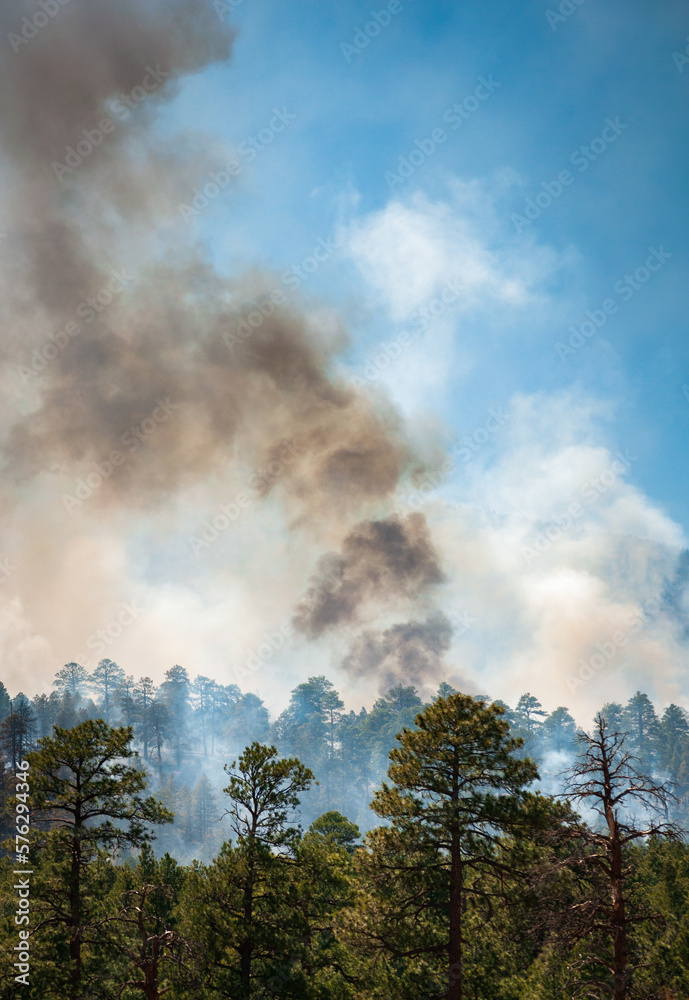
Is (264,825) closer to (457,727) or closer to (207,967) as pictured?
(207,967)

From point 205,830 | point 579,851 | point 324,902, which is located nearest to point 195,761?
point 205,830

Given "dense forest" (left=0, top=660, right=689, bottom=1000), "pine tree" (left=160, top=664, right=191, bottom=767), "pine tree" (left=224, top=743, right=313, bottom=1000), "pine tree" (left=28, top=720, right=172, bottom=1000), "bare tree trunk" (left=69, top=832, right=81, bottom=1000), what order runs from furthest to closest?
"pine tree" (left=160, top=664, right=191, bottom=767) → "pine tree" (left=224, top=743, right=313, bottom=1000) → "pine tree" (left=28, top=720, right=172, bottom=1000) → "bare tree trunk" (left=69, top=832, right=81, bottom=1000) → "dense forest" (left=0, top=660, right=689, bottom=1000)

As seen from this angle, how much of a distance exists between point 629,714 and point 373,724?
72.0m

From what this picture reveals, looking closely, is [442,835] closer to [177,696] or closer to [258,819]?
[258,819]

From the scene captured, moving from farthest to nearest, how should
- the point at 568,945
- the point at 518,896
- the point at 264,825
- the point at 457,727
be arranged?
1. the point at 264,825
2. the point at 457,727
3. the point at 518,896
4. the point at 568,945

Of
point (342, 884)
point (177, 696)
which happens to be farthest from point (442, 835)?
point (177, 696)

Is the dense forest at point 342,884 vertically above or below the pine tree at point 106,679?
below

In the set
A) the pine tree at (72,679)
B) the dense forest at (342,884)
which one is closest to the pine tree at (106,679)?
the pine tree at (72,679)

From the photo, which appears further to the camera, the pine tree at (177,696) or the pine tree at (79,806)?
the pine tree at (177,696)

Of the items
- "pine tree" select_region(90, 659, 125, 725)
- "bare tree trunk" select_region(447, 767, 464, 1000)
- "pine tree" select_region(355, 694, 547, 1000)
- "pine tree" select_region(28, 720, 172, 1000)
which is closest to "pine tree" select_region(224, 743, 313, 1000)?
"pine tree" select_region(28, 720, 172, 1000)

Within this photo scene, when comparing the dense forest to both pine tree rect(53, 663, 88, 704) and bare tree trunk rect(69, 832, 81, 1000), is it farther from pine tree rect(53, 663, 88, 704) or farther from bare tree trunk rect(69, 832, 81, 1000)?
pine tree rect(53, 663, 88, 704)

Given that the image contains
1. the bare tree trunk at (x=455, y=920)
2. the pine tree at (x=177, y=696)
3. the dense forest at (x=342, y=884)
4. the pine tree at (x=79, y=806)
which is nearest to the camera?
the bare tree trunk at (x=455, y=920)

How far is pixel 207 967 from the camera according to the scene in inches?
740

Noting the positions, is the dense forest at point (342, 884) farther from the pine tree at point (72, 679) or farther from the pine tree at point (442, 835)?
the pine tree at point (72, 679)
